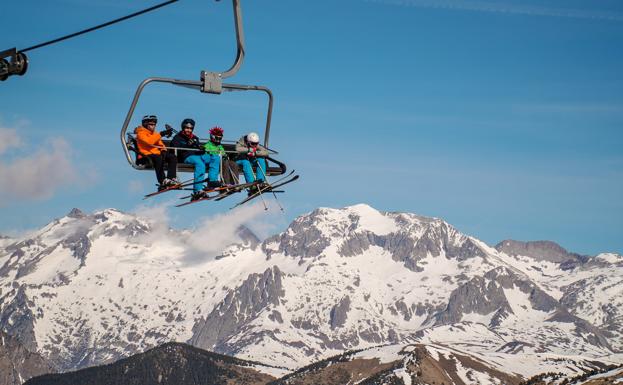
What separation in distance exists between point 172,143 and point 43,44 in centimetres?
1069

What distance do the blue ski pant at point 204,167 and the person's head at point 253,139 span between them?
1.19 meters

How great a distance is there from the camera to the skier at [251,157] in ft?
109

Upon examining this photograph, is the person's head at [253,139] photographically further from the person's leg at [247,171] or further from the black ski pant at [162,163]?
the black ski pant at [162,163]

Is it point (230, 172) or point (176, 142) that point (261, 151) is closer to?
Answer: point (230, 172)

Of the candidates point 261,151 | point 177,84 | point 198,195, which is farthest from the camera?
point 261,151

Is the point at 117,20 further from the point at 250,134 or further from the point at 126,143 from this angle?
the point at 250,134

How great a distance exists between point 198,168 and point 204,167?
20 cm

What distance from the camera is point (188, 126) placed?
33.3 m

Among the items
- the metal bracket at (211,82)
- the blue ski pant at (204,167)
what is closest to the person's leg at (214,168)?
the blue ski pant at (204,167)

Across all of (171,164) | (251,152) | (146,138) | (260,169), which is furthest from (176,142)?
(260,169)

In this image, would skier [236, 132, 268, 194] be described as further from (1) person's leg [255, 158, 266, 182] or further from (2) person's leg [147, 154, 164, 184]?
(2) person's leg [147, 154, 164, 184]

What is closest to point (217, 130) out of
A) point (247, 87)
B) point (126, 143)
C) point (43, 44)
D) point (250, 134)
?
point (250, 134)

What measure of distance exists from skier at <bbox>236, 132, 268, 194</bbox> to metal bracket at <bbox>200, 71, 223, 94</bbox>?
22.6 feet

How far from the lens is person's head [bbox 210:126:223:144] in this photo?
32.7 m
